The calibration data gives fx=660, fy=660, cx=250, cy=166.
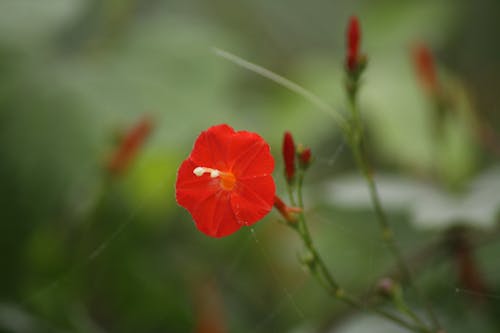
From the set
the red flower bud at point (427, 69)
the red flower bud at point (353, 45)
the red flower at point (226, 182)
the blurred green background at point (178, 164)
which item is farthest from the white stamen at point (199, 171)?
the red flower bud at point (427, 69)

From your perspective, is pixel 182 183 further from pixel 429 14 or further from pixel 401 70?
pixel 429 14

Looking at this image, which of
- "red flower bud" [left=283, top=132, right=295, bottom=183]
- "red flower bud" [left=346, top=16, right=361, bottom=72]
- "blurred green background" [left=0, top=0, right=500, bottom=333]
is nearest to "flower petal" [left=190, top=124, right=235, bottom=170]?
"red flower bud" [left=283, top=132, right=295, bottom=183]

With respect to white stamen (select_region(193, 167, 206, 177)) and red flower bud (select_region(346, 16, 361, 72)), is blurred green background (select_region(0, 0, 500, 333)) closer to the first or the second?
red flower bud (select_region(346, 16, 361, 72))

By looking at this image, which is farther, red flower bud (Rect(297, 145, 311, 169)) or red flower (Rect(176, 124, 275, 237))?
red flower bud (Rect(297, 145, 311, 169))

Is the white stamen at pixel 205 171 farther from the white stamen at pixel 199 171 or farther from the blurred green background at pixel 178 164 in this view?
the blurred green background at pixel 178 164

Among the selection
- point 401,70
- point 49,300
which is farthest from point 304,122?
point 49,300

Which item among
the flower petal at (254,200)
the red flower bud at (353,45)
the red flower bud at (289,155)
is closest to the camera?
the flower petal at (254,200)

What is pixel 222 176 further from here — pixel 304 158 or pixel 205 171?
pixel 304 158

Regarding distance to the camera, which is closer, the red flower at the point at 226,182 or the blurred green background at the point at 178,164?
the red flower at the point at 226,182
